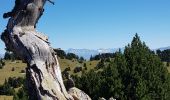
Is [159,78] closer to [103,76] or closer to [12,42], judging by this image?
[103,76]

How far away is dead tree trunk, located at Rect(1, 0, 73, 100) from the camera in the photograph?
373 inches

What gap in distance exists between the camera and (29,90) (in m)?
9.62

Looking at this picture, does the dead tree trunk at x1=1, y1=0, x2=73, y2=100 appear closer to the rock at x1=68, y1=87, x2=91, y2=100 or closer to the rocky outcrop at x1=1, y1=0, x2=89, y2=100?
the rocky outcrop at x1=1, y1=0, x2=89, y2=100

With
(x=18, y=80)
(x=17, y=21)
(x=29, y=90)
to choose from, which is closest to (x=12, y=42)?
(x=17, y=21)

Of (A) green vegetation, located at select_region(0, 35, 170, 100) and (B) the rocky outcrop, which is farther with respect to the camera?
(A) green vegetation, located at select_region(0, 35, 170, 100)

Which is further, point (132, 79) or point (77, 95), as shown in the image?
point (132, 79)

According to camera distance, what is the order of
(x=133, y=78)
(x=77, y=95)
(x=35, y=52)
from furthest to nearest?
(x=133, y=78) → (x=77, y=95) → (x=35, y=52)

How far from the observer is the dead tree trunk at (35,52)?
9464 mm

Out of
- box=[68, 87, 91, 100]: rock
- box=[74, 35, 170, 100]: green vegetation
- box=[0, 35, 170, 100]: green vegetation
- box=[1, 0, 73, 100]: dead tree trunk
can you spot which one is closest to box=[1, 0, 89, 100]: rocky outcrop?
box=[1, 0, 73, 100]: dead tree trunk

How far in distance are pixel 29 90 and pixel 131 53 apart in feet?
197

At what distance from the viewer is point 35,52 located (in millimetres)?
9500

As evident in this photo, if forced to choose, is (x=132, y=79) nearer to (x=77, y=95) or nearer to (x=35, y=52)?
(x=77, y=95)

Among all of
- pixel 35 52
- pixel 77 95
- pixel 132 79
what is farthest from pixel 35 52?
pixel 132 79

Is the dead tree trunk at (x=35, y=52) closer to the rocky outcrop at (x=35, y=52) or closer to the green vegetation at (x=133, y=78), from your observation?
the rocky outcrop at (x=35, y=52)
